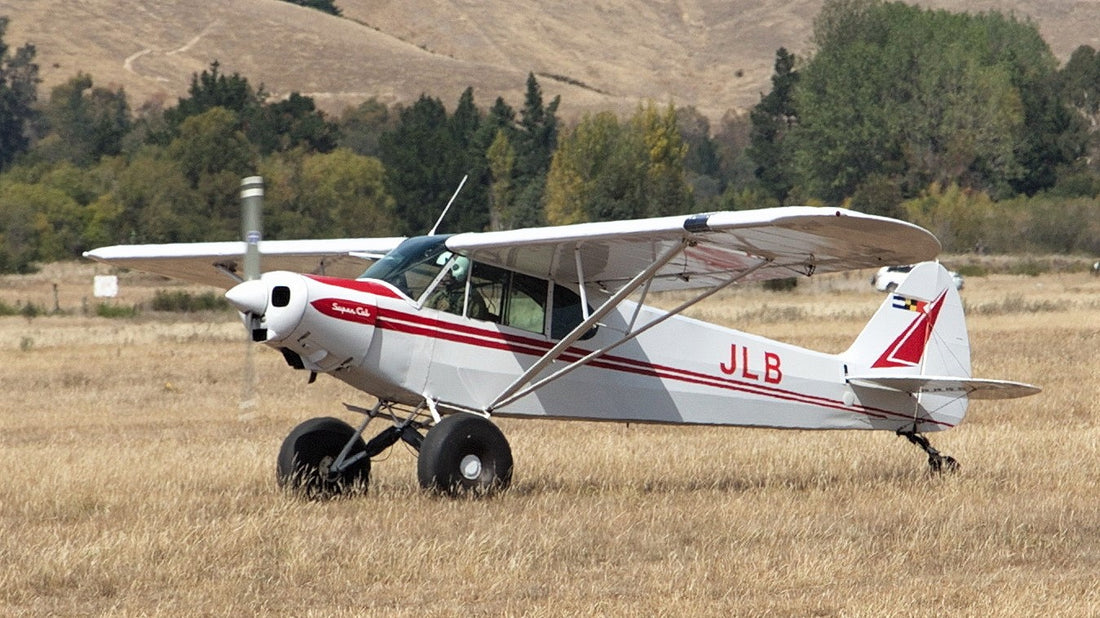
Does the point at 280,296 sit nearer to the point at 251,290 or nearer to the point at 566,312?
the point at 251,290

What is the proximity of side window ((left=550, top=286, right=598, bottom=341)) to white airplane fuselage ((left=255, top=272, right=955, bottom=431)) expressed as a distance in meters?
0.14

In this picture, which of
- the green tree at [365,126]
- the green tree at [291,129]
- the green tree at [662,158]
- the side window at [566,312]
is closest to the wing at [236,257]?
the side window at [566,312]

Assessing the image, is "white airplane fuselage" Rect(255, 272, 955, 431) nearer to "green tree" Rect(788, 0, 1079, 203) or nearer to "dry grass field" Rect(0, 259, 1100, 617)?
"dry grass field" Rect(0, 259, 1100, 617)

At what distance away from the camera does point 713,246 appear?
11.6m

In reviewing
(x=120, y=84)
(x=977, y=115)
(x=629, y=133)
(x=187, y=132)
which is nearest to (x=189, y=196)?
(x=187, y=132)

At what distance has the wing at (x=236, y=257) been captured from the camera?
1371cm

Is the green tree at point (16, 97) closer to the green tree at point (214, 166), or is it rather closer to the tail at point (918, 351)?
the green tree at point (214, 166)

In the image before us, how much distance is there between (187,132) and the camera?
8119 centimetres

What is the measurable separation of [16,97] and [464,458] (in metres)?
133

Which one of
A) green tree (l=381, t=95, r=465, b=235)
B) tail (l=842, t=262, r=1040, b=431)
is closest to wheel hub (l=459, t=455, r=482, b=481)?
tail (l=842, t=262, r=1040, b=431)

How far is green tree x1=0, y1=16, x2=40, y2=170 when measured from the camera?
131 meters

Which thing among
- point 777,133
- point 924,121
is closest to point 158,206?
point 924,121

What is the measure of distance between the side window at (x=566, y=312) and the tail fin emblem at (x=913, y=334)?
10.5 feet

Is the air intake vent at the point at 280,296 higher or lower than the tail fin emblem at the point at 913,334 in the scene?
higher
